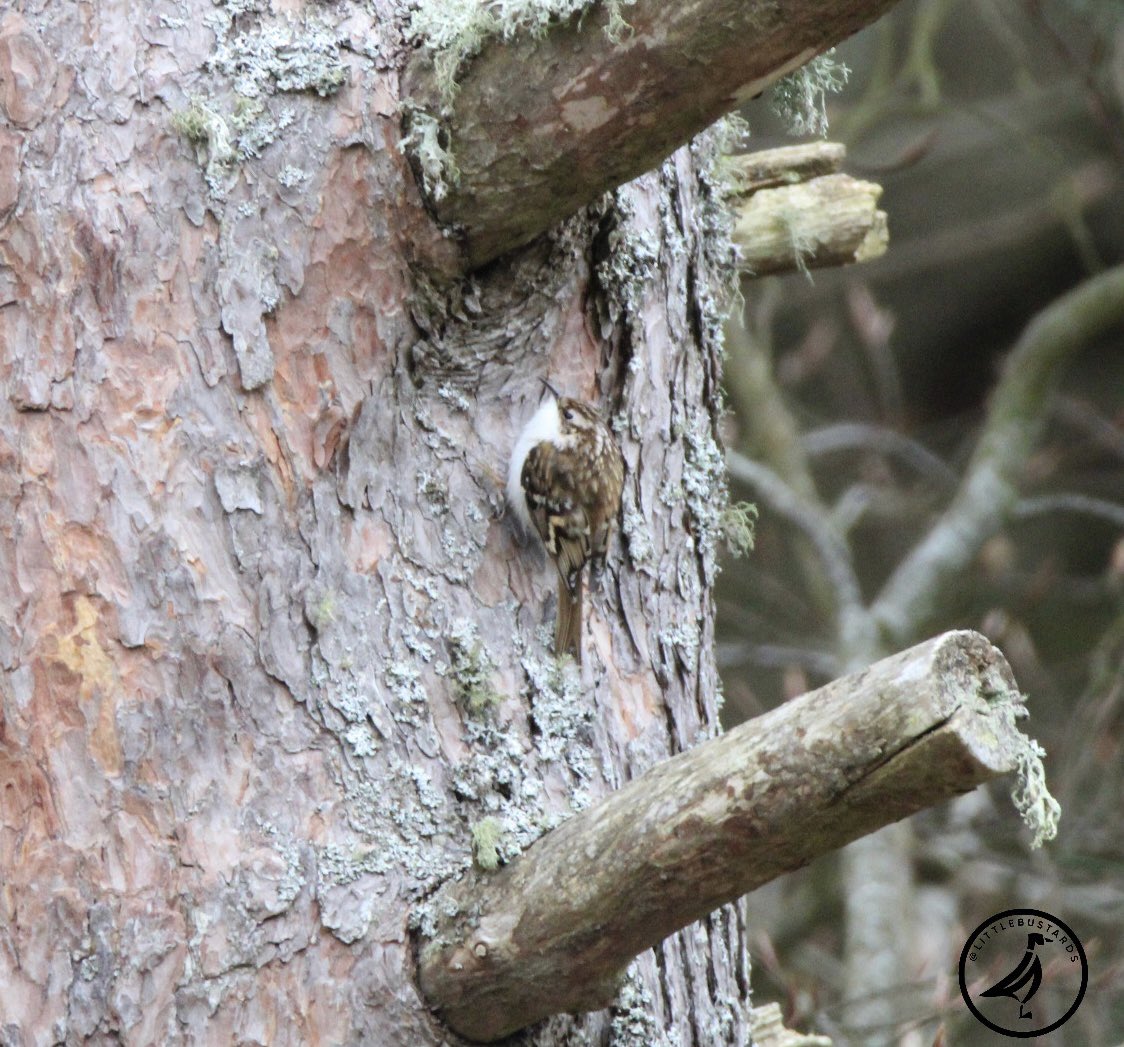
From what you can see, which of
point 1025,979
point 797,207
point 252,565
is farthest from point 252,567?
point 1025,979

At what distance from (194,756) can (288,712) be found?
0.11 m

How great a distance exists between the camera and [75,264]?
1610 mm

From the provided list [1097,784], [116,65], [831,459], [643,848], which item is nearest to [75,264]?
[116,65]

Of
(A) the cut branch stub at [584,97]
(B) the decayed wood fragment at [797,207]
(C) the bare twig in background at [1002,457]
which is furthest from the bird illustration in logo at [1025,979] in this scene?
A: (A) the cut branch stub at [584,97]

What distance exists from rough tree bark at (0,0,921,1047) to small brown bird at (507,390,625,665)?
0.11ft

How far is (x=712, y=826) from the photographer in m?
1.34

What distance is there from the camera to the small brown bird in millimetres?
1781

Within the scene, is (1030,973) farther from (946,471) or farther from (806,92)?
(806,92)

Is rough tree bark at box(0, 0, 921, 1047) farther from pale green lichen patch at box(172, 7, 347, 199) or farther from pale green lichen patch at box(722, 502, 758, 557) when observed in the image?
pale green lichen patch at box(722, 502, 758, 557)

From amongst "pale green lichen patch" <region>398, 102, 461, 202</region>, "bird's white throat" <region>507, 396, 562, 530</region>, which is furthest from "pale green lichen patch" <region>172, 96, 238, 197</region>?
"bird's white throat" <region>507, 396, 562, 530</region>

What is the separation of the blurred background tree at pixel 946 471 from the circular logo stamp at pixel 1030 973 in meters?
0.08

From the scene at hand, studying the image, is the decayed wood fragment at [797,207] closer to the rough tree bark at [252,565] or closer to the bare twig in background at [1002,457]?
the rough tree bark at [252,565]

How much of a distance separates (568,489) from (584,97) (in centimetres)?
64

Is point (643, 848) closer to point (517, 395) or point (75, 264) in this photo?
point (517, 395)
